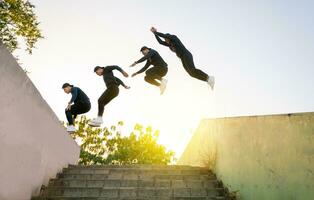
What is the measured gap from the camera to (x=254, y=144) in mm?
4965

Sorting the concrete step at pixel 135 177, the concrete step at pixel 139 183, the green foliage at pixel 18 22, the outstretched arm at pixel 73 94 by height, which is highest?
the green foliage at pixel 18 22

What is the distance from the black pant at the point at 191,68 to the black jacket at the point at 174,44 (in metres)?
0.08

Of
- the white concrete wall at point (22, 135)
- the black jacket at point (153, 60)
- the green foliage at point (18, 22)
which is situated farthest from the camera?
the green foliage at point (18, 22)

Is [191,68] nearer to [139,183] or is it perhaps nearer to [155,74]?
[155,74]

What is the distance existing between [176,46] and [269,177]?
3.03 m

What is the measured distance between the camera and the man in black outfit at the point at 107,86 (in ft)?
22.0

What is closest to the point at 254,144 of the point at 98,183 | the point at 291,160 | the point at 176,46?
the point at 291,160

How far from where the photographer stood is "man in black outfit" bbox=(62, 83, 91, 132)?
707 cm

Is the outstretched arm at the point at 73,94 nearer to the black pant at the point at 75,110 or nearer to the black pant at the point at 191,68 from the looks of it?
the black pant at the point at 75,110

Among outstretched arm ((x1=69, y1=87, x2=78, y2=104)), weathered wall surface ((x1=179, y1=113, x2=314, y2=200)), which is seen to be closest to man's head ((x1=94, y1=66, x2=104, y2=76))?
outstretched arm ((x1=69, y1=87, x2=78, y2=104))

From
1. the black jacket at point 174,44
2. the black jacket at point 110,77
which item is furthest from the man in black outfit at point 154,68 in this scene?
the black jacket at point 110,77

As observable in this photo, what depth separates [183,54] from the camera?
621 cm

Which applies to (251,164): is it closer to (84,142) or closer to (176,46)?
(176,46)

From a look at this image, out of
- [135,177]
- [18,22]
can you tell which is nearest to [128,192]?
[135,177]
